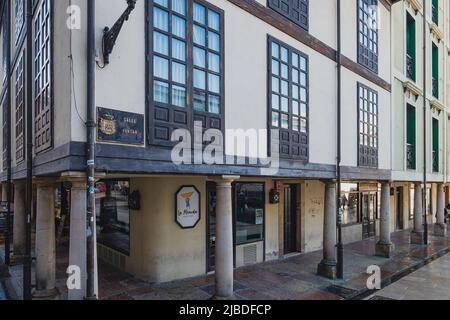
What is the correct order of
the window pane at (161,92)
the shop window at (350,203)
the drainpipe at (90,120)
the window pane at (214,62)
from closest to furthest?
the drainpipe at (90,120) → the window pane at (161,92) → the window pane at (214,62) → the shop window at (350,203)

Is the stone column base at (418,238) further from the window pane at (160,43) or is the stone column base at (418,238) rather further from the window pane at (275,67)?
the window pane at (160,43)

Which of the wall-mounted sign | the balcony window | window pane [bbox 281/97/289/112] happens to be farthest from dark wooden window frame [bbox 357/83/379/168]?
the wall-mounted sign

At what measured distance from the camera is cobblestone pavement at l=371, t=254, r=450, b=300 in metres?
8.86

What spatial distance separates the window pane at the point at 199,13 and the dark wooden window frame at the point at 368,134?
7198mm

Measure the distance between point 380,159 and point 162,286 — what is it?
9.64 metres

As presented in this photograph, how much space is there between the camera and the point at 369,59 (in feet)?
42.2

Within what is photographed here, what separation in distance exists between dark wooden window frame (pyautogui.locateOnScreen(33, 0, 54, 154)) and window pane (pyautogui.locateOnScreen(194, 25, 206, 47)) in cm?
263

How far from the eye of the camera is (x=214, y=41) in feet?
23.5

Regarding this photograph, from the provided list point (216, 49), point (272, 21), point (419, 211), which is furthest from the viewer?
point (419, 211)

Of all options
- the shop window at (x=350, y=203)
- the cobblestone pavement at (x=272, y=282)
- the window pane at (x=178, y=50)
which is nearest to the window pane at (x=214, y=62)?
the window pane at (x=178, y=50)

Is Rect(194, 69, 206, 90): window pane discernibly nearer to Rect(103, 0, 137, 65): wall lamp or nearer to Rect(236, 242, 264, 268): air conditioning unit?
Rect(103, 0, 137, 65): wall lamp

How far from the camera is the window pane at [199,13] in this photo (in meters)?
6.84

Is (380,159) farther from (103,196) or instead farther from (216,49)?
(103,196)

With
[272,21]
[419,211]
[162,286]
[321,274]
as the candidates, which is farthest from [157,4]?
[419,211]
